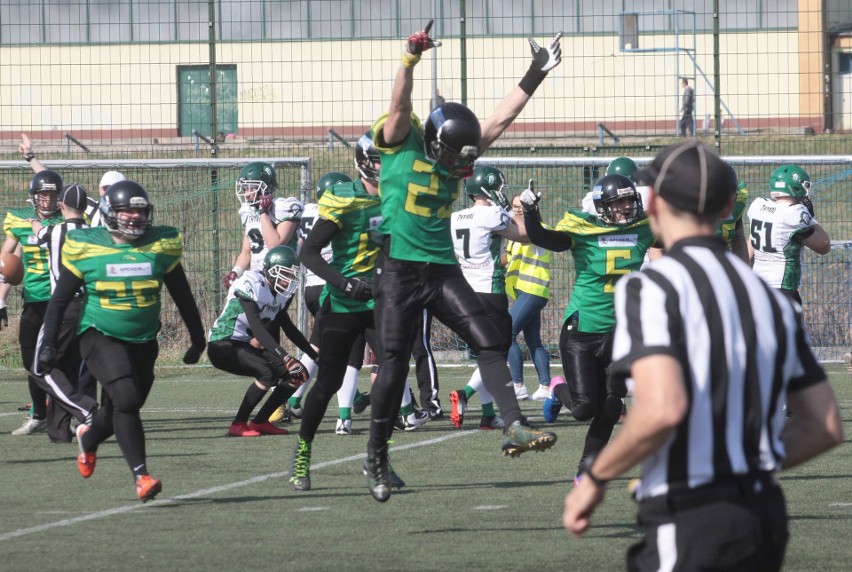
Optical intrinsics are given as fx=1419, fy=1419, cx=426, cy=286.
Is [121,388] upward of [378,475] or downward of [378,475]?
upward

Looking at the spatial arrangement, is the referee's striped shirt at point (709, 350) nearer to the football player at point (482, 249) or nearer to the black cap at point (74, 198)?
the black cap at point (74, 198)

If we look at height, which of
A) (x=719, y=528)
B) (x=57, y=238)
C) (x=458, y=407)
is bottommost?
(x=458, y=407)

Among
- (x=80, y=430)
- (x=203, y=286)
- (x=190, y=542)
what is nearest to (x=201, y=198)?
(x=203, y=286)

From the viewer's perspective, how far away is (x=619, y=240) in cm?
782

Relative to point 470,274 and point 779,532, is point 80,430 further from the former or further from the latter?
point 779,532

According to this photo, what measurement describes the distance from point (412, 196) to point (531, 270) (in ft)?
20.5

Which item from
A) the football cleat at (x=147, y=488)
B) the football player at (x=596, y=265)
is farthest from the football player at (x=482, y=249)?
the football cleat at (x=147, y=488)

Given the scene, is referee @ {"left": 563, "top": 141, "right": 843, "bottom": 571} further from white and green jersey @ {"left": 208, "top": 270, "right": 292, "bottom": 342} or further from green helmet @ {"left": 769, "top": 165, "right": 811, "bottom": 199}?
green helmet @ {"left": 769, "top": 165, "right": 811, "bottom": 199}

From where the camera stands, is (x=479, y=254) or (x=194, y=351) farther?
(x=479, y=254)

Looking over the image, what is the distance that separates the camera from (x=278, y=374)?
1036cm

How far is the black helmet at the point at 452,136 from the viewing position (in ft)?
21.9

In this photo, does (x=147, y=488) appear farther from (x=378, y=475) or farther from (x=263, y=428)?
(x=263, y=428)

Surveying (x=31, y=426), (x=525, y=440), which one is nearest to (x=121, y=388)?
(x=525, y=440)

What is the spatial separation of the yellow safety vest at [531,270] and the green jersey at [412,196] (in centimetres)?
610
